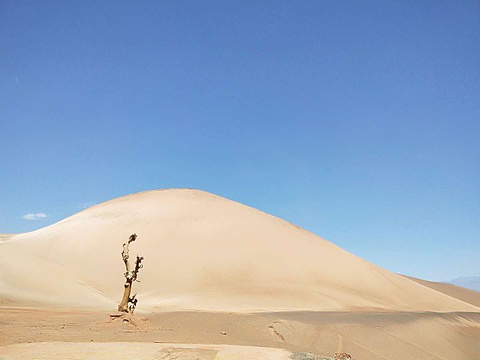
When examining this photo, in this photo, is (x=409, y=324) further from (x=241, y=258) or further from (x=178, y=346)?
(x=241, y=258)

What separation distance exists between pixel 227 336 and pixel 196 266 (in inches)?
762

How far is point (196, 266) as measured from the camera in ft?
109

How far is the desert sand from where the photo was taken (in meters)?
12.5

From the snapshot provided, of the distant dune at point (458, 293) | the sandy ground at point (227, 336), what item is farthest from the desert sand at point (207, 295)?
the distant dune at point (458, 293)

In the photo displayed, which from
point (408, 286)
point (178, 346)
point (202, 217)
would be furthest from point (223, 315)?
point (408, 286)

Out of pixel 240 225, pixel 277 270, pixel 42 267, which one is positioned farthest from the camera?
pixel 240 225

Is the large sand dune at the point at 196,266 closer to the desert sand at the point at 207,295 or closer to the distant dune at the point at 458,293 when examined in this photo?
the desert sand at the point at 207,295

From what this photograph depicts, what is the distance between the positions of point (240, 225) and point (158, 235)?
336 inches

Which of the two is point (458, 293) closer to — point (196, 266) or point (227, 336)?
point (196, 266)

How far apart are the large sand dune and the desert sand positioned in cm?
15

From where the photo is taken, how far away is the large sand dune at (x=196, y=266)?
25578 millimetres

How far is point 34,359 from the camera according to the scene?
870 cm

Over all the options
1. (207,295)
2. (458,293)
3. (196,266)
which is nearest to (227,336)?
(207,295)

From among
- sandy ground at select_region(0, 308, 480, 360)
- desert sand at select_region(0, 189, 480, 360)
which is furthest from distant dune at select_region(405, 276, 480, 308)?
sandy ground at select_region(0, 308, 480, 360)
